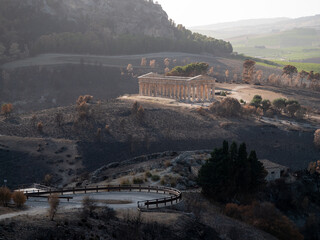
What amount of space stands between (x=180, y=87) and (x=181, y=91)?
129 cm

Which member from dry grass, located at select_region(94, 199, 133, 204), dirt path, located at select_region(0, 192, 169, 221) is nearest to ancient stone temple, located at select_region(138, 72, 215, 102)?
dirt path, located at select_region(0, 192, 169, 221)

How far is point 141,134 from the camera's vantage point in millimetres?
92438

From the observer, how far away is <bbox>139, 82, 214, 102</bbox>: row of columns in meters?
117

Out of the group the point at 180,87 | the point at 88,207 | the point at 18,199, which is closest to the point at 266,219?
the point at 88,207

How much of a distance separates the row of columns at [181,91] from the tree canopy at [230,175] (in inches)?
2388

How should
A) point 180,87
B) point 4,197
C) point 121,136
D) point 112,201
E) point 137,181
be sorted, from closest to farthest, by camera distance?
1. point 4,197
2. point 112,201
3. point 137,181
4. point 121,136
5. point 180,87

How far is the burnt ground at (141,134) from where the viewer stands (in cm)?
8062

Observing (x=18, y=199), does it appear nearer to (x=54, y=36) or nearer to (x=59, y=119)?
(x=59, y=119)

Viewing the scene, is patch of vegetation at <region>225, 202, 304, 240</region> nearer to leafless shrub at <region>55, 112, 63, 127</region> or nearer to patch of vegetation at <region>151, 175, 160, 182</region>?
patch of vegetation at <region>151, 175, 160, 182</region>

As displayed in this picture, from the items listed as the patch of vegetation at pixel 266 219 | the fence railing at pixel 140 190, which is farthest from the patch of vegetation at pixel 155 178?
the patch of vegetation at pixel 266 219

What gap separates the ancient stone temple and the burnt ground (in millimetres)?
10219

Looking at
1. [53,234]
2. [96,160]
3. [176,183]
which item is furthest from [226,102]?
[53,234]

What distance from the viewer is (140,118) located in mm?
98812

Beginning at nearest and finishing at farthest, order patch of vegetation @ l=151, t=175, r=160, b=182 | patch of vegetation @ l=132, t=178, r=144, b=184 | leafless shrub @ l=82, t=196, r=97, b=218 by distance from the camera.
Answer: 1. leafless shrub @ l=82, t=196, r=97, b=218
2. patch of vegetation @ l=132, t=178, r=144, b=184
3. patch of vegetation @ l=151, t=175, r=160, b=182
